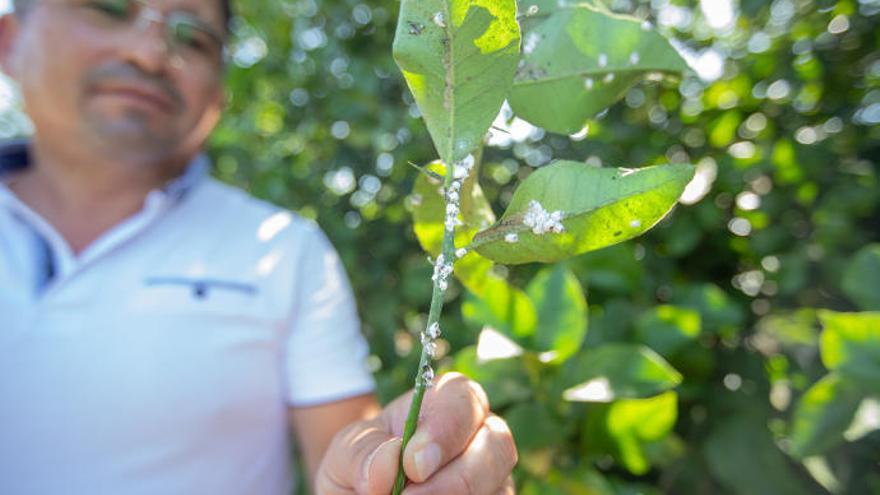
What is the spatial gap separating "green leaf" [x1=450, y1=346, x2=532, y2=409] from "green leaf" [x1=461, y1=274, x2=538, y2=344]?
0.11 ft

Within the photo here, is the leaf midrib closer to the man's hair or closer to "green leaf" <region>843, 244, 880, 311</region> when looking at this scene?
"green leaf" <region>843, 244, 880, 311</region>

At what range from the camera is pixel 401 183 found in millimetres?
1213

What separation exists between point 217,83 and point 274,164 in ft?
0.80

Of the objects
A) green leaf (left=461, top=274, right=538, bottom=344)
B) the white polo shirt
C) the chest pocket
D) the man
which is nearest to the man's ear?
the man

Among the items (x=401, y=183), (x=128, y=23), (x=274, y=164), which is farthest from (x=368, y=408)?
(x=128, y=23)

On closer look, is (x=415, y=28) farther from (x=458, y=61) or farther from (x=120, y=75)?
(x=120, y=75)

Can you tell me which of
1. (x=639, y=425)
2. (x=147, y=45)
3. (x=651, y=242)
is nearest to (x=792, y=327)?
(x=651, y=242)

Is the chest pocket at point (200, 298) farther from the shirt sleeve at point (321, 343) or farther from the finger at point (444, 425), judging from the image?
the finger at point (444, 425)

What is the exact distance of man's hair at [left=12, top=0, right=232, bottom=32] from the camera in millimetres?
1098

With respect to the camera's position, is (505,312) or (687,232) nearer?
(505,312)

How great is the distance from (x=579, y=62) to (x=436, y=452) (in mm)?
272

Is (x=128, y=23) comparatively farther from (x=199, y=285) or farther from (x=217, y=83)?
(x=199, y=285)

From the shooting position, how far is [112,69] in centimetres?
102

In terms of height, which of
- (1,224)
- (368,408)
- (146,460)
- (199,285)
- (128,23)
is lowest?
(368,408)
